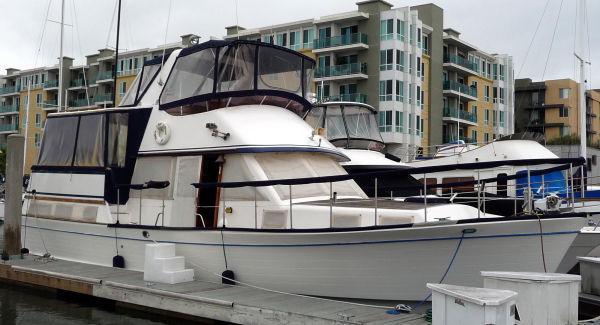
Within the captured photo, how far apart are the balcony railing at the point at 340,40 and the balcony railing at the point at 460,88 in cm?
1099

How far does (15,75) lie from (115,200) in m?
66.6

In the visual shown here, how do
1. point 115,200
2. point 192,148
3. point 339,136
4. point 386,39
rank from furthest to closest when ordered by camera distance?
point 386,39
point 339,136
point 115,200
point 192,148

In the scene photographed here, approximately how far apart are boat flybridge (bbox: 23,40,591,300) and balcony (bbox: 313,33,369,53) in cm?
3277

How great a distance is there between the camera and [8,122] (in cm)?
7175

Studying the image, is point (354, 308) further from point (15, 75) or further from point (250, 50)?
point (15, 75)

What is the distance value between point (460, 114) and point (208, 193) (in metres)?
45.4

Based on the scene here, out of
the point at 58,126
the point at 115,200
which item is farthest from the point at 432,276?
the point at 58,126

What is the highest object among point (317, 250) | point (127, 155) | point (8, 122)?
point (8, 122)

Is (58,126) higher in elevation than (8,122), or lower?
lower

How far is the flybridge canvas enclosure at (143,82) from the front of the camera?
12812mm

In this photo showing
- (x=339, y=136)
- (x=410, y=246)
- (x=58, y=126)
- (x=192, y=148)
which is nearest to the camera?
(x=410, y=246)

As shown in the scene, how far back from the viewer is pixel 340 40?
150ft

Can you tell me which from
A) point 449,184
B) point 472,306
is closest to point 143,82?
point 449,184

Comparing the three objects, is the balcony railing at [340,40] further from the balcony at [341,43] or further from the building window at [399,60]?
the building window at [399,60]
